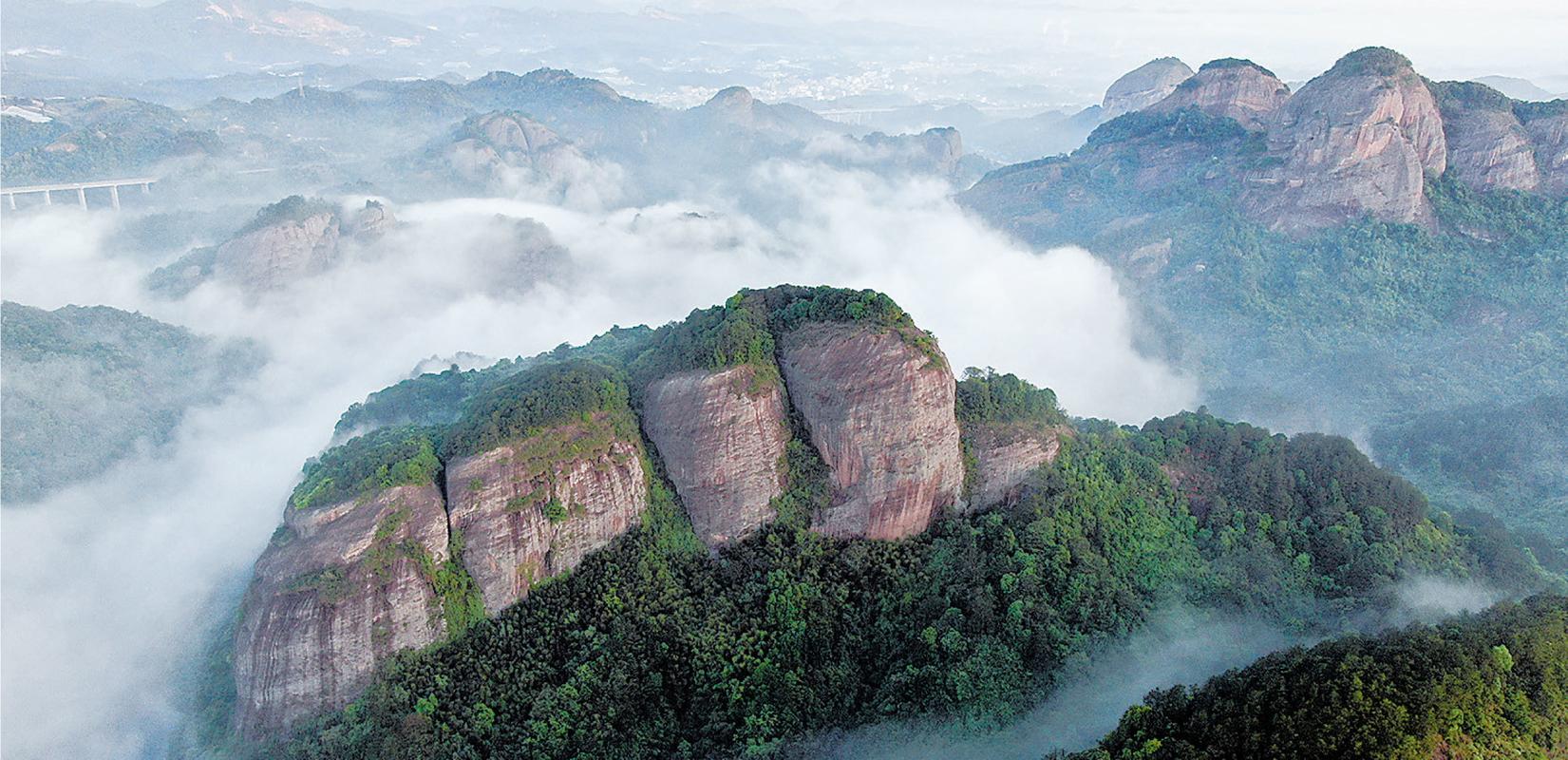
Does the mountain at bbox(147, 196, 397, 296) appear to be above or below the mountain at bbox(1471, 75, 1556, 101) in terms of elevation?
below

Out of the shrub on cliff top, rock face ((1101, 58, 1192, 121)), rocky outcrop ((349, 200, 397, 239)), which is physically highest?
rock face ((1101, 58, 1192, 121))

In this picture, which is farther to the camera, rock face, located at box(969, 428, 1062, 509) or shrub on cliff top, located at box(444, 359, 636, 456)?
rock face, located at box(969, 428, 1062, 509)

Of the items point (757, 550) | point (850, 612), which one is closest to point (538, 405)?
point (757, 550)

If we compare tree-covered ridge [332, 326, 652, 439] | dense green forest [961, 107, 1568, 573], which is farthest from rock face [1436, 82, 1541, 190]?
tree-covered ridge [332, 326, 652, 439]

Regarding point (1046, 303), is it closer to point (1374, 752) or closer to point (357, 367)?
point (357, 367)

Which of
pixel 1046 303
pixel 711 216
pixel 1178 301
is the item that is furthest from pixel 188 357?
pixel 1178 301

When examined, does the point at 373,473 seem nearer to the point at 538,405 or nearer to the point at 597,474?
the point at 538,405

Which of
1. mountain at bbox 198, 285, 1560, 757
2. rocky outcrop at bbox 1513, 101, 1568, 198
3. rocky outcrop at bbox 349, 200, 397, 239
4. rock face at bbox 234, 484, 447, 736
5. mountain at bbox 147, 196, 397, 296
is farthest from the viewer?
rocky outcrop at bbox 349, 200, 397, 239

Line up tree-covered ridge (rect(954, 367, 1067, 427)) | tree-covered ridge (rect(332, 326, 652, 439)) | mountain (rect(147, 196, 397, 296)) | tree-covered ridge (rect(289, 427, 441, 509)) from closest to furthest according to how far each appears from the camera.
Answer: tree-covered ridge (rect(289, 427, 441, 509)) < tree-covered ridge (rect(954, 367, 1067, 427)) < tree-covered ridge (rect(332, 326, 652, 439)) < mountain (rect(147, 196, 397, 296))

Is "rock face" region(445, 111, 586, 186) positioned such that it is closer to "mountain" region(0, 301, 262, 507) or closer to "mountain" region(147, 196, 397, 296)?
"mountain" region(147, 196, 397, 296)
